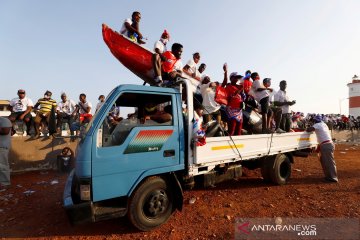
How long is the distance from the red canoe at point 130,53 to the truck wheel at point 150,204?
7.56 feet

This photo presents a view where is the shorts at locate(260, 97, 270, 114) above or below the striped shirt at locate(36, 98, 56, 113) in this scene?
below

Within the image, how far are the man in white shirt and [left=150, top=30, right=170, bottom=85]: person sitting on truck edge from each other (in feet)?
12.8

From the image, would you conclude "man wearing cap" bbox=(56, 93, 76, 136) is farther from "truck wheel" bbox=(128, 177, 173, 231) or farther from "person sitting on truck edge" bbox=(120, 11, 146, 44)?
"truck wheel" bbox=(128, 177, 173, 231)

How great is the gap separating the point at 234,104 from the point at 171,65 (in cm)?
172

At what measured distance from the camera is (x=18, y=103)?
293 inches

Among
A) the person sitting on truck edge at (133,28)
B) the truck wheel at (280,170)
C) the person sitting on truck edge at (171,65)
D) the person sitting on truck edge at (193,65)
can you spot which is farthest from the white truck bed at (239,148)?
the person sitting on truck edge at (133,28)

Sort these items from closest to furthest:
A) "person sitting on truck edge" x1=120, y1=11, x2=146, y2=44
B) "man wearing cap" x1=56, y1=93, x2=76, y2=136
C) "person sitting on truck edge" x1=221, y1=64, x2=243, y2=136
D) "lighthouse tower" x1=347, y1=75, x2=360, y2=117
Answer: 1. "person sitting on truck edge" x1=221, y1=64, x2=243, y2=136
2. "person sitting on truck edge" x1=120, y1=11, x2=146, y2=44
3. "man wearing cap" x1=56, y1=93, x2=76, y2=136
4. "lighthouse tower" x1=347, y1=75, x2=360, y2=117

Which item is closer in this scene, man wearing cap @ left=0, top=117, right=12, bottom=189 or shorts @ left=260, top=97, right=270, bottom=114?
man wearing cap @ left=0, top=117, right=12, bottom=189

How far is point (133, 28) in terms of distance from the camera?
530 centimetres

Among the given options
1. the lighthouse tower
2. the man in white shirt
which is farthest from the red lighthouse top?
the man in white shirt

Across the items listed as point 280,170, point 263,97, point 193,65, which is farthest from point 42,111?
point 280,170

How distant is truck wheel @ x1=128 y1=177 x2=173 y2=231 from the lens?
3281 mm

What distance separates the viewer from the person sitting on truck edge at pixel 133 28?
529cm

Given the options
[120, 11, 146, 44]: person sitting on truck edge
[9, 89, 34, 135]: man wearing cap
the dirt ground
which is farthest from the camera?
[9, 89, 34, 135]: man wearing cap
